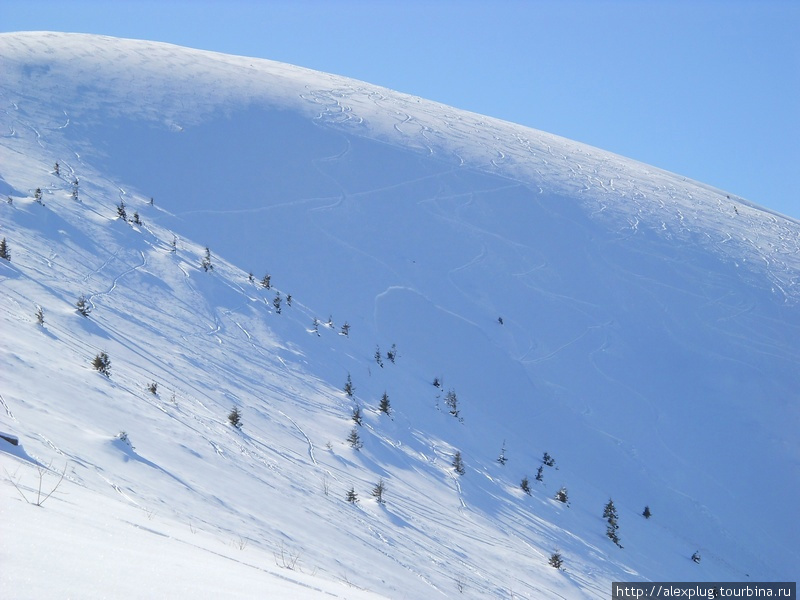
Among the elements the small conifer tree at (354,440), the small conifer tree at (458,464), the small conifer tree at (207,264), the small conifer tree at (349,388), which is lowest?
the small conifer tree at (354,440)

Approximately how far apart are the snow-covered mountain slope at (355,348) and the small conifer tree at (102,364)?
0.16m

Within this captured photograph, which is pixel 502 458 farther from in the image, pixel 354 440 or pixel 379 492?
pixel 379 492

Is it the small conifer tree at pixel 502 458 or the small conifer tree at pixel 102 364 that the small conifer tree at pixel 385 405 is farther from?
the small conifer tree at pixel 102 364

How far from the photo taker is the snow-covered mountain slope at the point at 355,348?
6129 mm

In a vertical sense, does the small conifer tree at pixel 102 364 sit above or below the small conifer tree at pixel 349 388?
below

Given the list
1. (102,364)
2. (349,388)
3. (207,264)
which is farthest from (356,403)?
(207,264)

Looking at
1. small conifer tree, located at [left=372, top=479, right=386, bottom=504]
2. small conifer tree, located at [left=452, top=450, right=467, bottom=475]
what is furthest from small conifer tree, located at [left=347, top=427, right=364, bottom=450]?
small conifer tree, located at [left=452, top=450, right=467, bottom=475]

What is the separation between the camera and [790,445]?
16625 millimetres

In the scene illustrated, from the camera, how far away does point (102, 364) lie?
810 cm

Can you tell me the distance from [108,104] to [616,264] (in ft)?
53.8

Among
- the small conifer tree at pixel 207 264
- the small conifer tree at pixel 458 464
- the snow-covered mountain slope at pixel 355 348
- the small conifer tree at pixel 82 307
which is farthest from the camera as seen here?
the small conifer tree at pixel 207 264

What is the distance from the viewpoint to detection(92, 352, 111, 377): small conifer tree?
317 inches

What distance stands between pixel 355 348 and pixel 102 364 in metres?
6.53

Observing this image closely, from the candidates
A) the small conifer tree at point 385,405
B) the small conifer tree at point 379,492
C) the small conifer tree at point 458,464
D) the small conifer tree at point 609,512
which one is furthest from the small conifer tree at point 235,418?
the small conifer tree at point 609,512
